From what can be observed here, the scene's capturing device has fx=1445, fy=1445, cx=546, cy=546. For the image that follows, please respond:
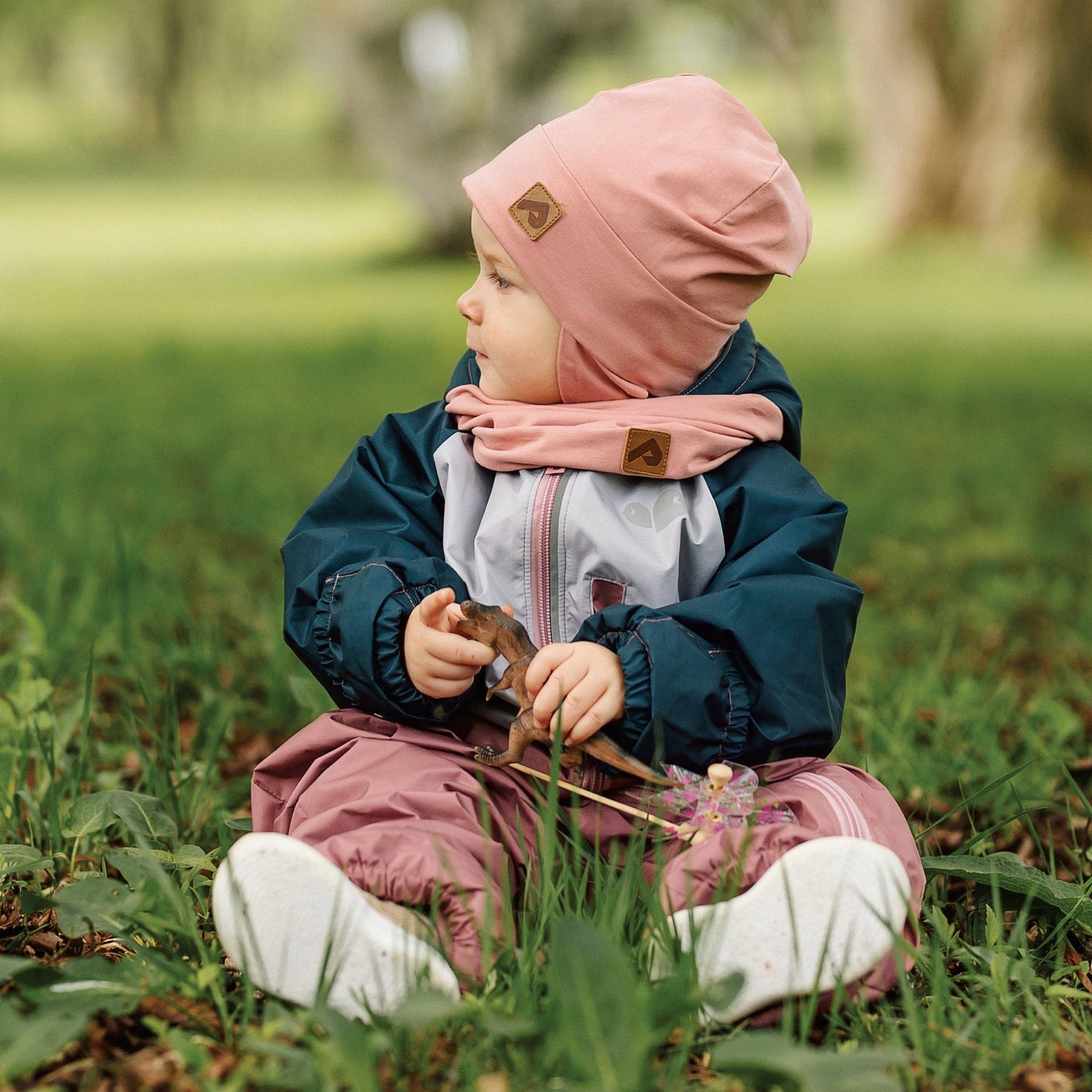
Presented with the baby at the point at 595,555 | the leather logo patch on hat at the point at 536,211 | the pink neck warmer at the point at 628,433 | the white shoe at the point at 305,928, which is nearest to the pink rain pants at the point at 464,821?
the baby at the point at 595,555

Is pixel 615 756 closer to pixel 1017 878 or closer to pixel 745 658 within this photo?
pixel 745 658

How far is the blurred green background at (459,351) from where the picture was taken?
3.13m

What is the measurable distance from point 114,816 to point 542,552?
0.75m

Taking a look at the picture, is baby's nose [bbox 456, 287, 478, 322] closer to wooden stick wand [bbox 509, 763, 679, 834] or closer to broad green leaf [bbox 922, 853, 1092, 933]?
wooden stick wand [bbox 509, 763, 679, 834]

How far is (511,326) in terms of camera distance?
6.78 ft

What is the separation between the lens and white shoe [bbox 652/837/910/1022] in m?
1.66

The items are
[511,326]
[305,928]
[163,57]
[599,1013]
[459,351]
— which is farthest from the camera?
[163,57]

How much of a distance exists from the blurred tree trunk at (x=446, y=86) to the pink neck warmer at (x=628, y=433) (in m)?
12.6

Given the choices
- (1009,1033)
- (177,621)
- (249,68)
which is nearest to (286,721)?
(177,621)

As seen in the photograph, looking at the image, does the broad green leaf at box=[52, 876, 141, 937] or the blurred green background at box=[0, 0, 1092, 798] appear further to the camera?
the blurred green background at box=[0, 0, 1092, 798]

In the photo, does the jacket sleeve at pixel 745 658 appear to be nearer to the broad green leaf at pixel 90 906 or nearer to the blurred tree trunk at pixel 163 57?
the broad green leaf at pixel 90 906

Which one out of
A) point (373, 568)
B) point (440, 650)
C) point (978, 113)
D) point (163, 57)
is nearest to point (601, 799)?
point (440, 650)

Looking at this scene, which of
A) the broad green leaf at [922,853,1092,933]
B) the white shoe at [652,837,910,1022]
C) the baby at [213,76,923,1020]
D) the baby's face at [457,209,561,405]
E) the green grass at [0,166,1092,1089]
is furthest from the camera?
the baby's face at [457,209,561,405]

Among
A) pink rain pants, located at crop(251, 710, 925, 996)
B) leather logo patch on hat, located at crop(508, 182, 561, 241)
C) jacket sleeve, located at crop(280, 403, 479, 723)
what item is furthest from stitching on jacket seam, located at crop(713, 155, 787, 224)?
pink rain pants, located at crop(251, 710, 925, 996)
